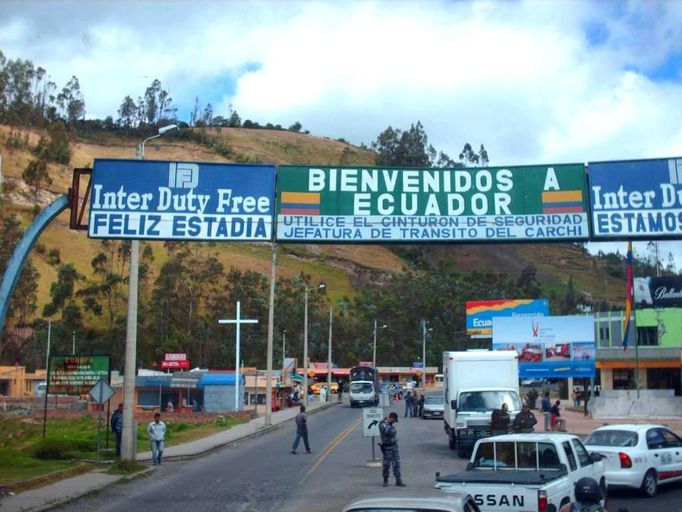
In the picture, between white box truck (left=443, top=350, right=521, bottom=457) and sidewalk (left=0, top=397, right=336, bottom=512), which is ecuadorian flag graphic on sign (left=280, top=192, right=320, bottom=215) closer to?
sidewalk (left=0, top=397, right=336, bottom=512)

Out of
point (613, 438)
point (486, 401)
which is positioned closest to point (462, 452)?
point (486, 401)

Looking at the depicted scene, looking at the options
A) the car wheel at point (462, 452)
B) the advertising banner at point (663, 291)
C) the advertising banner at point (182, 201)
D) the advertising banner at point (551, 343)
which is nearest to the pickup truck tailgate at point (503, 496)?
the advertising banner at point (182, 201)

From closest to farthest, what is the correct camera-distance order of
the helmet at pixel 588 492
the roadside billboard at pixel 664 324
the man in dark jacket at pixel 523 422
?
1. the helmet at pixel 588 492
2. the man in dark jacket at pixel 523 422
3. the roadside billboard at pixel 664 324

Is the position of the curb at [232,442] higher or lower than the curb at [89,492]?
lower

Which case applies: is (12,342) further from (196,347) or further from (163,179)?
(163,179)

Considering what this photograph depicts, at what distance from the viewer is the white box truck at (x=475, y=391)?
24.7 meters

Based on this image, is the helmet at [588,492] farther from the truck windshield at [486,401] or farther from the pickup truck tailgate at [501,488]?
the truck windshield at [486,401]

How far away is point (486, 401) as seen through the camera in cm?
2550

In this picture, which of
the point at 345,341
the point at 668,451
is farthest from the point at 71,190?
the point at 345,341

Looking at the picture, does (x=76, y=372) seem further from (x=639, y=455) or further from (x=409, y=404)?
(x=409, y=404)

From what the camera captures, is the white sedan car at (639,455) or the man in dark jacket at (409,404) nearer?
the white sedan car at (639,455)

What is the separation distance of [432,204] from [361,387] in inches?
2010

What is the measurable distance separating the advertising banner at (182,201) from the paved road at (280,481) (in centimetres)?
521

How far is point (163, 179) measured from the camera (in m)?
15.9
